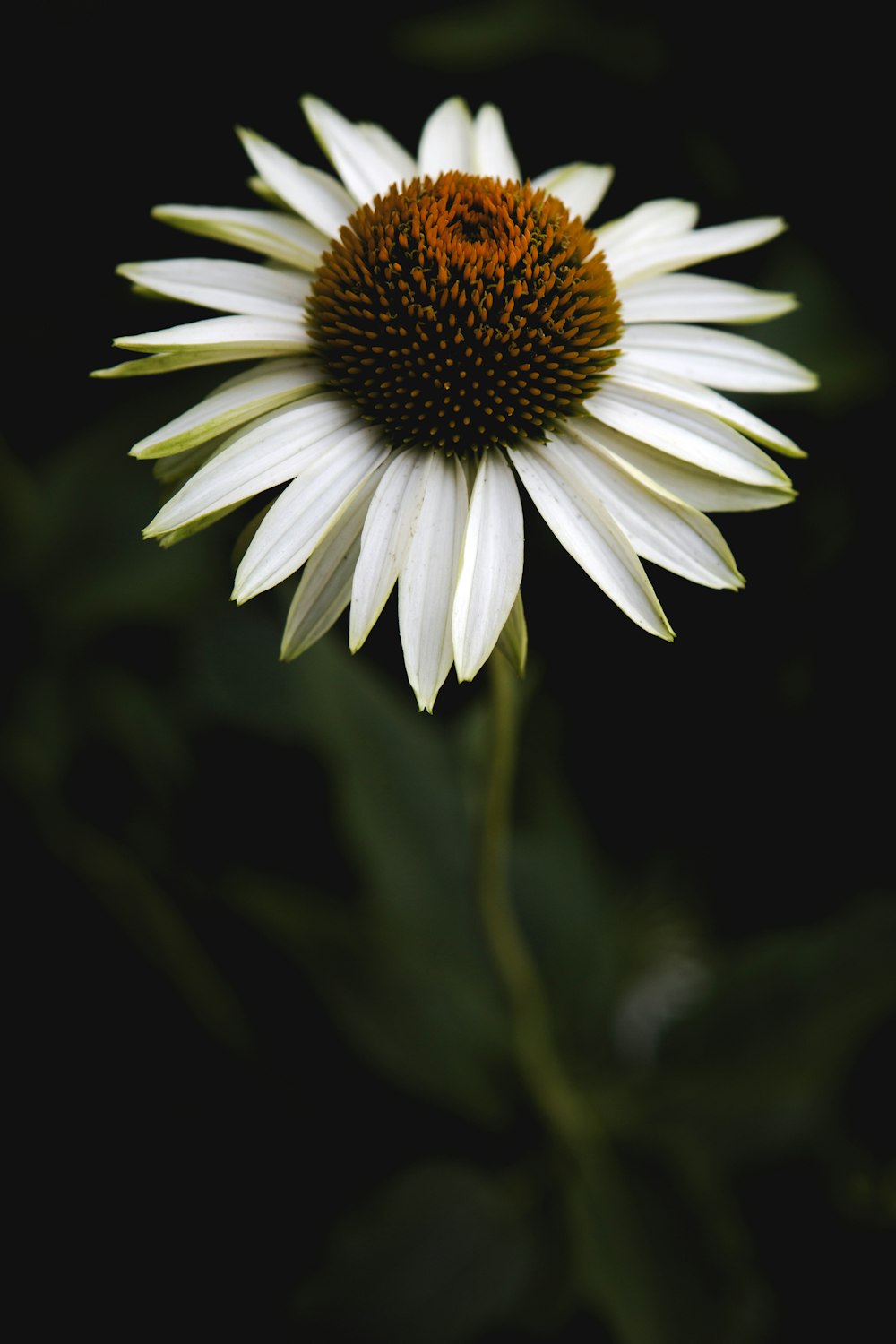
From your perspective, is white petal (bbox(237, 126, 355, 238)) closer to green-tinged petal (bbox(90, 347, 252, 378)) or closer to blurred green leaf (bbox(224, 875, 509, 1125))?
green-tinged petal (bbox(90, 347, 252, 378))

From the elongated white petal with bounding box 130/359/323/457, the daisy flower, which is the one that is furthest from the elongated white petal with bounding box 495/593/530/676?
the elongated white petal with bounding box 130/359/323/457

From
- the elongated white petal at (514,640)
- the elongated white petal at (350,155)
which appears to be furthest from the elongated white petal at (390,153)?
the elongated white petal at (514,640)

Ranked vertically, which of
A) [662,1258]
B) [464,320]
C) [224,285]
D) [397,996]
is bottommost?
[662,1258]

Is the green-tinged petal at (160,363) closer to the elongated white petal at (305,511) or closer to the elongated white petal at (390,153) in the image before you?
the elongated white petal at (305,511)

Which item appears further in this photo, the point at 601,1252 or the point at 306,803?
the point at 306,803

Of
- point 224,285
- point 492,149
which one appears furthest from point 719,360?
point 224,285

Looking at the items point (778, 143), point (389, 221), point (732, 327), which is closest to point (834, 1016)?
point (732, 327)

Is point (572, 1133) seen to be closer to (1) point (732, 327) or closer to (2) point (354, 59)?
(1) point (732, 327)

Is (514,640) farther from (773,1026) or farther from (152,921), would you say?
(152,921)
